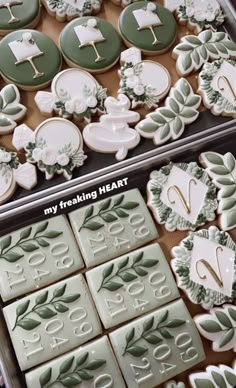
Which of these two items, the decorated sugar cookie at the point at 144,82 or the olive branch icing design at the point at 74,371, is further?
the decorated sugar cookie at the point at 144,82

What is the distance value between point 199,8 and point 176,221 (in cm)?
74

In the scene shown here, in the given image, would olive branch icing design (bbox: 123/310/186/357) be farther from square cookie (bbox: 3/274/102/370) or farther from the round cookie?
the round cookie

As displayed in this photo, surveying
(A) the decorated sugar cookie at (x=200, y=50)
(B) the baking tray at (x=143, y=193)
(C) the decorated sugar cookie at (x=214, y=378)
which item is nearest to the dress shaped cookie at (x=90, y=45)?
(A) the decorated sugar cookie at (x=200, y=50)

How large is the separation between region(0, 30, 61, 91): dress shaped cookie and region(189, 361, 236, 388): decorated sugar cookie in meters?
0.89

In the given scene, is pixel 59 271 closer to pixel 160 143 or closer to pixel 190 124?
pixel 160 143

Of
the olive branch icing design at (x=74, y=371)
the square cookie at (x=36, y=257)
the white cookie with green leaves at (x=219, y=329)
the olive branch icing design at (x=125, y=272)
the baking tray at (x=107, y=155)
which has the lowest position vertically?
the white cookie with green leaves at (x=219, y=329)

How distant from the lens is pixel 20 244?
1.13m

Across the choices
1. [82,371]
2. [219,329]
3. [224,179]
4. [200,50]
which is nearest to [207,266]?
[219,329]

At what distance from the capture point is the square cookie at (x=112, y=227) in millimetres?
1152

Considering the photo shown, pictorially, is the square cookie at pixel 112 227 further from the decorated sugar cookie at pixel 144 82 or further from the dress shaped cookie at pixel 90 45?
the dress shaped cookie at pixel 90 45

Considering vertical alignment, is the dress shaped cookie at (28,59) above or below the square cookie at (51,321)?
above

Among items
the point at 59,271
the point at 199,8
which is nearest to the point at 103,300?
the point at 59,271

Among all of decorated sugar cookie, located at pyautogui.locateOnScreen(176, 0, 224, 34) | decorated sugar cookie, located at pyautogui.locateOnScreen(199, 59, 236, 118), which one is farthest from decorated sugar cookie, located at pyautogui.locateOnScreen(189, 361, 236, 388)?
decorated sugar cookie, located at pyautogui.locateOnScreen(176, 0, 224, 34)

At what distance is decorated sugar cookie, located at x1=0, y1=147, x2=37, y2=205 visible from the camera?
119cm
